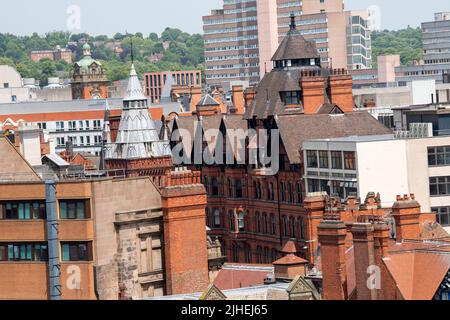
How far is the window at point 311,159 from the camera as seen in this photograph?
91.0 m

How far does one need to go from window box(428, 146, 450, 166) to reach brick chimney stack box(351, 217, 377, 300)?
43.1 m

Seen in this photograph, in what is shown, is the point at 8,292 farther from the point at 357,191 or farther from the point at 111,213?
the point at 357,191

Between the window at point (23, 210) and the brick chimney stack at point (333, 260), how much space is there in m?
11.8

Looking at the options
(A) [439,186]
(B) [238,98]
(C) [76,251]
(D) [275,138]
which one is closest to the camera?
(C) [76,251]

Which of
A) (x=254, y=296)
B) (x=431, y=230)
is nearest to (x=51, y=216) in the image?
(x=254, y=296)

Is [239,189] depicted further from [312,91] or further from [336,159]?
[336,159]

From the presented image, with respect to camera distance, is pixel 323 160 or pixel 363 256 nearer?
pixel 363 256

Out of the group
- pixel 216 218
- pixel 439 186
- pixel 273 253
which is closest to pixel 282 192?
pixel 273 253

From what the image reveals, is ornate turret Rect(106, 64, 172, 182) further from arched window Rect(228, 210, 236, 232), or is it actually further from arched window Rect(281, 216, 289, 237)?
arched window Rect(228, 210, 236, 232)

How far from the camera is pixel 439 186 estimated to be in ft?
282

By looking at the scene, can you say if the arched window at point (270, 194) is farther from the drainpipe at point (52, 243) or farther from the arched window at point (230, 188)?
the drainpipe at point (52, 243)

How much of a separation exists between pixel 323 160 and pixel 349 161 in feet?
12.2

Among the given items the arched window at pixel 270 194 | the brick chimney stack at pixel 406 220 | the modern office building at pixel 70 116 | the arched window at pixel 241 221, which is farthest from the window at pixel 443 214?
the modern office building at pixel 70 116

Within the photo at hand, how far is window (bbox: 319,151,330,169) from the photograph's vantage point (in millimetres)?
89500
